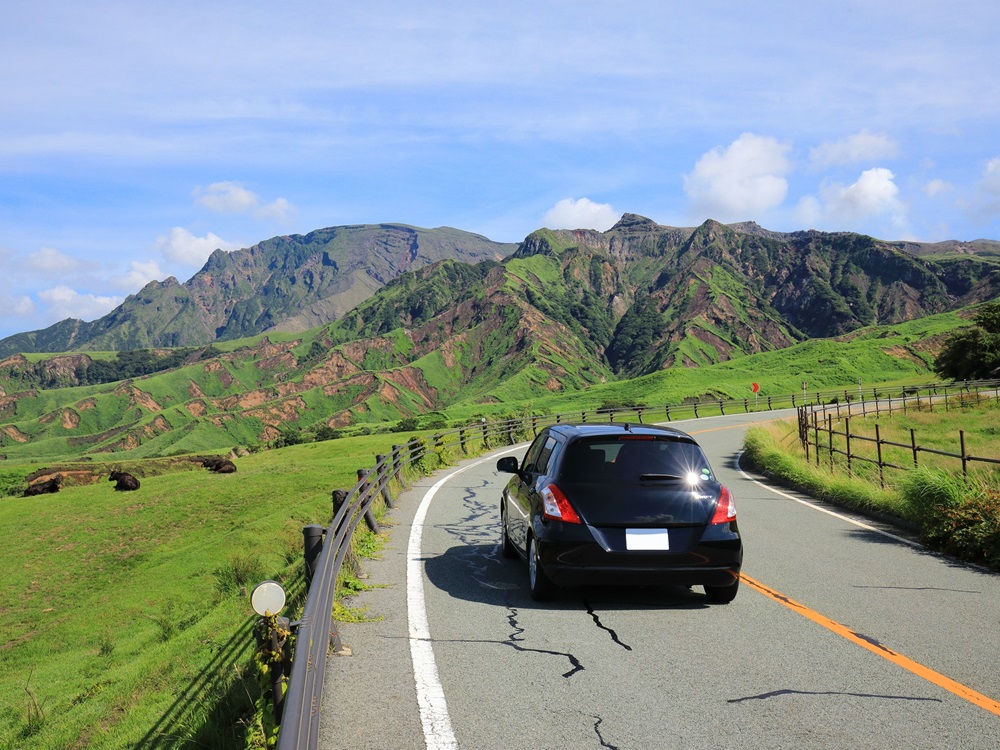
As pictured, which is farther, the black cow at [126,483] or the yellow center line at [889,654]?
the black cow at [126,483]

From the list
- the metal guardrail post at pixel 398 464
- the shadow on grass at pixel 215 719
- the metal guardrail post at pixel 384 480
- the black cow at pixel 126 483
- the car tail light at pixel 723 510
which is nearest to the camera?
the shadow on grass at pixel 215 719

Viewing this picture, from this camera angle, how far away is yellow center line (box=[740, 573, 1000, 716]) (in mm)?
4883

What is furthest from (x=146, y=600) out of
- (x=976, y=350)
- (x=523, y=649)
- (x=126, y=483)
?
(x=976, y=350)

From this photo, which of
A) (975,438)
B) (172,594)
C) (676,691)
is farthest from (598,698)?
(975,438)

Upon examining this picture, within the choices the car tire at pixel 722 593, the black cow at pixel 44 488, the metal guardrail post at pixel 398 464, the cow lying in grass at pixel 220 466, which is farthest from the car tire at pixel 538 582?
the cow lying in grass at pixel 220 466

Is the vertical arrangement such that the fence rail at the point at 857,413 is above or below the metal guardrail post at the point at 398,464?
below

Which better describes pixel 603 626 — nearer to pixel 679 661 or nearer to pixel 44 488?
pixel 679 661

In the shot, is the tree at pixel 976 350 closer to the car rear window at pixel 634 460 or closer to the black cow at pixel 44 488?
the black cow at pixel 44 488

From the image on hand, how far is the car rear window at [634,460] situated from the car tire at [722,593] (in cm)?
100

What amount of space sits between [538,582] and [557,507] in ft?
2.50

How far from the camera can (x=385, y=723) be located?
15.0 feet

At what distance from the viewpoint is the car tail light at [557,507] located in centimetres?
730

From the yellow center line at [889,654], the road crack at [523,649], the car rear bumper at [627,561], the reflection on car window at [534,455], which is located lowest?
the yellow center line at [889,654]

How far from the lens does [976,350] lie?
66125 millimetres
